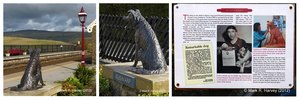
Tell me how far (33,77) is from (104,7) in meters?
1.25

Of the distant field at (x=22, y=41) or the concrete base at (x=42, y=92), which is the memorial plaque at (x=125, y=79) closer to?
the concrete base at (x=42, y=92)

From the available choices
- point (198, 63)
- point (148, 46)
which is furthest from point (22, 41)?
point (198, 63)

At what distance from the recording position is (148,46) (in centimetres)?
581

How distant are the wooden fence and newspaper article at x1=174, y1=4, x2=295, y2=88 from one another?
0.15 m

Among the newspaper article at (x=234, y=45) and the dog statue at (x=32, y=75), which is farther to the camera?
the dog statue at (x=32, y=75)

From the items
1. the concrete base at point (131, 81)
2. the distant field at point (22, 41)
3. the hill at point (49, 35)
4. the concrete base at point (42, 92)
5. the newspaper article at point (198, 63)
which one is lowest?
the concrete base at point (42, 92)

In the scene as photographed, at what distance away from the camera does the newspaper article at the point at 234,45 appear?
5727mm

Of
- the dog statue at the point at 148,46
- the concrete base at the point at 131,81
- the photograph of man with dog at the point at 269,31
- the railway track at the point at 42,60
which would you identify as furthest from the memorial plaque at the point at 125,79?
the photograph of man with dog at the point at 269,31

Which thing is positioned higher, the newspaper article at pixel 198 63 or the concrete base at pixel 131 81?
the newspaper article at pixel 198 63

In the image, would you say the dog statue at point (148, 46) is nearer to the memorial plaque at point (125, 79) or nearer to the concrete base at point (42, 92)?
the memorial plaque at point (125, 79)

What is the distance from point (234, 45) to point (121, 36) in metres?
1.43

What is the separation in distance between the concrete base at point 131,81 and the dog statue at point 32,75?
812mm

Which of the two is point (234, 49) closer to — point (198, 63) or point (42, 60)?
point (198, 63)

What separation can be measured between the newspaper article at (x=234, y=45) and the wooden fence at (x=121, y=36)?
153 mm
